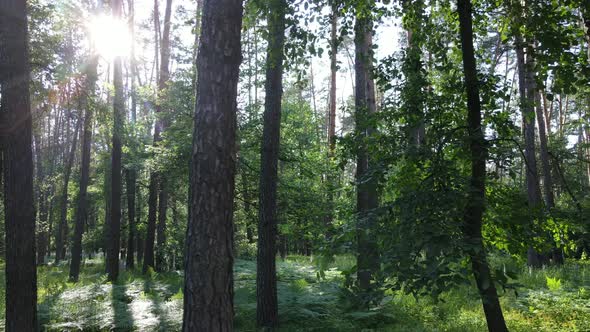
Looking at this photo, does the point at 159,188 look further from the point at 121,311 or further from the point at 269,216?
the point at 269,216

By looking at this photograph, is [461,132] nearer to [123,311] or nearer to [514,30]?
[514,30]

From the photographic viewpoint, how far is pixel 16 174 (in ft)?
21.7

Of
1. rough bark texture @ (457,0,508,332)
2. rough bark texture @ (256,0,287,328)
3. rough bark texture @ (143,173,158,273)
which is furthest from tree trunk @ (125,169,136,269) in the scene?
rough bark texture @ (457,0,508,332)

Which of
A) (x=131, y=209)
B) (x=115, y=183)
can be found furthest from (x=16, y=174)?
(x=131, y=209)

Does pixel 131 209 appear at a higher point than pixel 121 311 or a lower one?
higher

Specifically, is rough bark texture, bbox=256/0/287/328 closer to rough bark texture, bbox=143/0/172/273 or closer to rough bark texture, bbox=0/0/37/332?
rough bark texture, bbox=0/0/37/332

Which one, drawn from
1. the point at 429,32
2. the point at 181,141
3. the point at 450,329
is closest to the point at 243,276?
the point at 181,141

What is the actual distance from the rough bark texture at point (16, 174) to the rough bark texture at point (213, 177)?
4401 millimetres

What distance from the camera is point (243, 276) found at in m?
12.0

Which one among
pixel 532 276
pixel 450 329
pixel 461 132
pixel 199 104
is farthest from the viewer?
pixel 532 276

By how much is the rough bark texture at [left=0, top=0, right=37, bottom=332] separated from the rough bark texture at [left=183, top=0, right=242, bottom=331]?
440 centimetres

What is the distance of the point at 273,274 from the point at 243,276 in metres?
4.60

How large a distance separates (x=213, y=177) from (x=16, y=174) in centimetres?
466

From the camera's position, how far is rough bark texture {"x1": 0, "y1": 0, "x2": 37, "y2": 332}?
6.54 m
